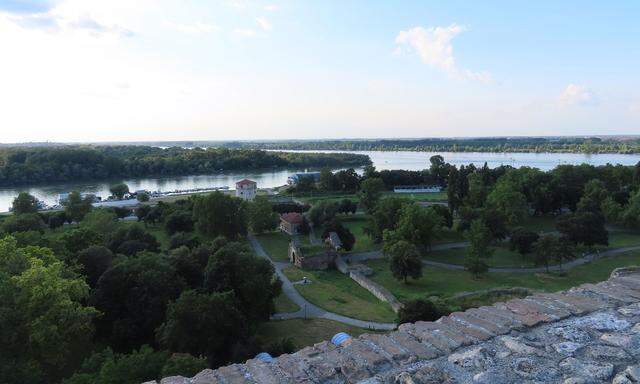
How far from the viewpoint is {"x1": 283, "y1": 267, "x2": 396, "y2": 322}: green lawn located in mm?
19828

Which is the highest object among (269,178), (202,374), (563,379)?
(563,379)

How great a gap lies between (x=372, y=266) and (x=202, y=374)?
24.7 m

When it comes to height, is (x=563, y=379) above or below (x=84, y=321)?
above

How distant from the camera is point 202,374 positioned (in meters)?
3.99

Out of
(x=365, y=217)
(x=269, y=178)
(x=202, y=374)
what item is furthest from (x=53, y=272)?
(x=269, y=178)

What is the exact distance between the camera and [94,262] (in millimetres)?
20984

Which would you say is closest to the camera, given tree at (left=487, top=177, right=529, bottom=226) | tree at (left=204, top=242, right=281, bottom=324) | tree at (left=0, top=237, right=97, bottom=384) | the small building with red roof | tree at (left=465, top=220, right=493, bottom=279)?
tree at (left=0, top=237, right=97, bottom=384)

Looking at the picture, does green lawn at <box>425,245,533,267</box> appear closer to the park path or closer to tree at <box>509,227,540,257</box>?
tree at <box>509,227,540,257</box>

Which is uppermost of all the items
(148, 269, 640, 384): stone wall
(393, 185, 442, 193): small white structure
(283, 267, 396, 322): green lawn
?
(148, 269, 640, 384): stone wall

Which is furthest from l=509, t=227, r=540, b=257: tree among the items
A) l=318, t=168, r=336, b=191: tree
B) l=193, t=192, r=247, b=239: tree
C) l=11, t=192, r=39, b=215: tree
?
l=11, t=192, r=39, b=215: tree

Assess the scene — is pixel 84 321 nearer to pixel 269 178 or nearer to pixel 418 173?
pixel 418 173

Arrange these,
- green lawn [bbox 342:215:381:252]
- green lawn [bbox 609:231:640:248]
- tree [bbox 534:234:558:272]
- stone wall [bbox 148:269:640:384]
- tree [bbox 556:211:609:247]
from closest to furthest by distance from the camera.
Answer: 1. stone wall [bbox 148:269:640:384]
2. tree [bbox 534:234:558:272]
3. tree [bbox 556:211:609:247]
4. green lawn [bbox 609:231:640:248]
5. green lawn [bbox 342:215:381:252]

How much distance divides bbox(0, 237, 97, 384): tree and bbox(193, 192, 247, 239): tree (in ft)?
62.6

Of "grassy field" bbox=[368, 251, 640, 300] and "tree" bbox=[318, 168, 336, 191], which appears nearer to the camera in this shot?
"grassy field" bbox=[368, 251, 640, 300]
